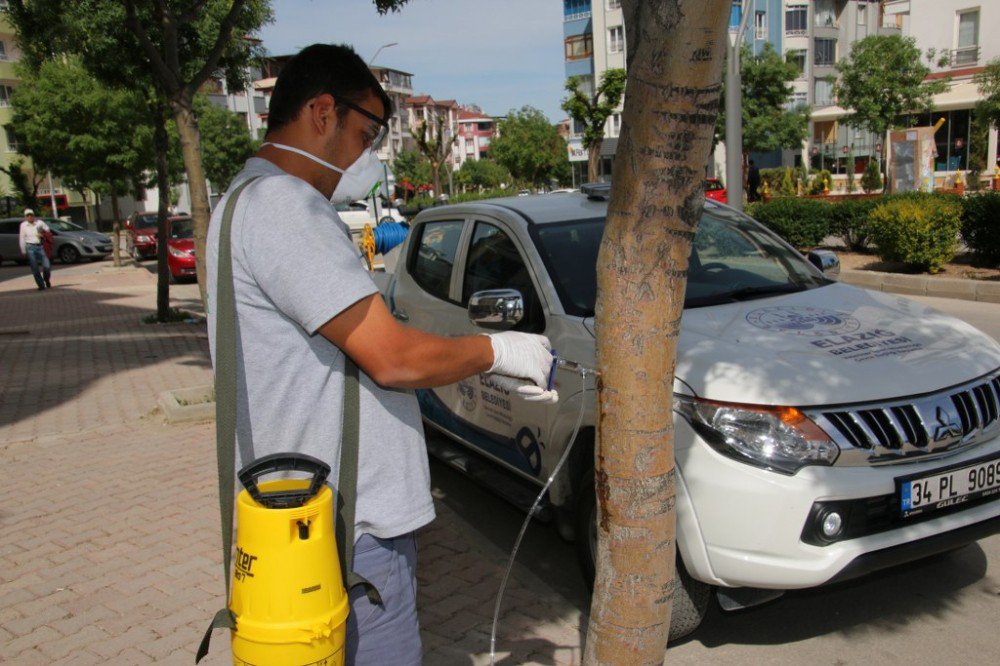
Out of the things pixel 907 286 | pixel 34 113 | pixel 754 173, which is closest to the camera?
pixel 907 286

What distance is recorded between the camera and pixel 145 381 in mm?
9266

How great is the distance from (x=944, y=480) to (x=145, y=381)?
319 inches

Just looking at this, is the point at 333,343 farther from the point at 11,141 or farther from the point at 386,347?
the point at 11,141

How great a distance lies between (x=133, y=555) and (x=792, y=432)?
11.2 feet

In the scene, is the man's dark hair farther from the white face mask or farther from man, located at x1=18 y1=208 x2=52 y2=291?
man, located at x1=18 y1=208 x2=52 y2=291

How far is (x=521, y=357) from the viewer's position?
2.15 metres

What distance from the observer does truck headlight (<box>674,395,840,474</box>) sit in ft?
10.1

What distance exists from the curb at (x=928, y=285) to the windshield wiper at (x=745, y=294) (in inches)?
290

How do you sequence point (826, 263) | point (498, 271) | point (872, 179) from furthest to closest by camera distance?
point (872, 179) → point (826, 263) → point (498, 271)

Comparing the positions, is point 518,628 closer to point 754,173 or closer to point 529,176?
point 754,173

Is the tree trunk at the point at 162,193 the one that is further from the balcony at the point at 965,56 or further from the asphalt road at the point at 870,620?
the balcony at the point at 965,56

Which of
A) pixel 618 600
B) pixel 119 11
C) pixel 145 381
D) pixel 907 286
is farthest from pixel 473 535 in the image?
pixel 907 286

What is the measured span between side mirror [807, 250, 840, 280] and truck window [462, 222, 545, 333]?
1742 millimetres

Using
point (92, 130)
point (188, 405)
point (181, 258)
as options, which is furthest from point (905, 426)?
point (92, 130)
